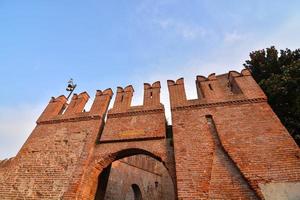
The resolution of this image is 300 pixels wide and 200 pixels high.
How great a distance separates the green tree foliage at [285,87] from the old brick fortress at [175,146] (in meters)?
3.21

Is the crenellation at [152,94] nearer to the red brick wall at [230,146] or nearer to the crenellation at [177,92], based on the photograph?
the crenellation at [177,92]

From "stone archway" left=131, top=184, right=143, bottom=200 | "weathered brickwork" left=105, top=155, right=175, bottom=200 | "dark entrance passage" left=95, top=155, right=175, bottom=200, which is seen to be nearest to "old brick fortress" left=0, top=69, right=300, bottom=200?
"dark entrance passage" left=95, top=155, right=175, bottom=200

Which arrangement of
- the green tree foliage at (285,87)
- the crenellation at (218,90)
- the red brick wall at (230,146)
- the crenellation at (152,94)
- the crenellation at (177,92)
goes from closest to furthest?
the red brick wall at (230,146), the crenellation at (218,90), the crenellation at (177,92), the crenellation at (152,94), the green tree foliage at (285,87)

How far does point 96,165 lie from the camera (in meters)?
6.24

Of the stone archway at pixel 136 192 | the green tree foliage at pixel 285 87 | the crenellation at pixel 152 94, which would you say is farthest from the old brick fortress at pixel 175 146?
the stone archway at pixel 136 192

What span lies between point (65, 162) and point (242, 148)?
17.5 feet

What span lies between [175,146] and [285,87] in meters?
6.71

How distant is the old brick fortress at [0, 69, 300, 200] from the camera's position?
4.88 m

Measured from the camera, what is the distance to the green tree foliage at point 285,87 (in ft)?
29.3

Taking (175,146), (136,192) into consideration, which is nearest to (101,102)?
(175,146)

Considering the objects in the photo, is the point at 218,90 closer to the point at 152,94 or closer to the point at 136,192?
the point at 152,94

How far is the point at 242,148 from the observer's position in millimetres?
5355

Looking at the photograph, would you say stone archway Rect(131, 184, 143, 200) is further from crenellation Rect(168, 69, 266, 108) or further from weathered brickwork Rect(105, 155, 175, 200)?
crenellation Rect(168, 69, 266, 108)

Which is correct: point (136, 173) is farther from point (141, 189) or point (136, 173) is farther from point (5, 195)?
point (5, 195)
